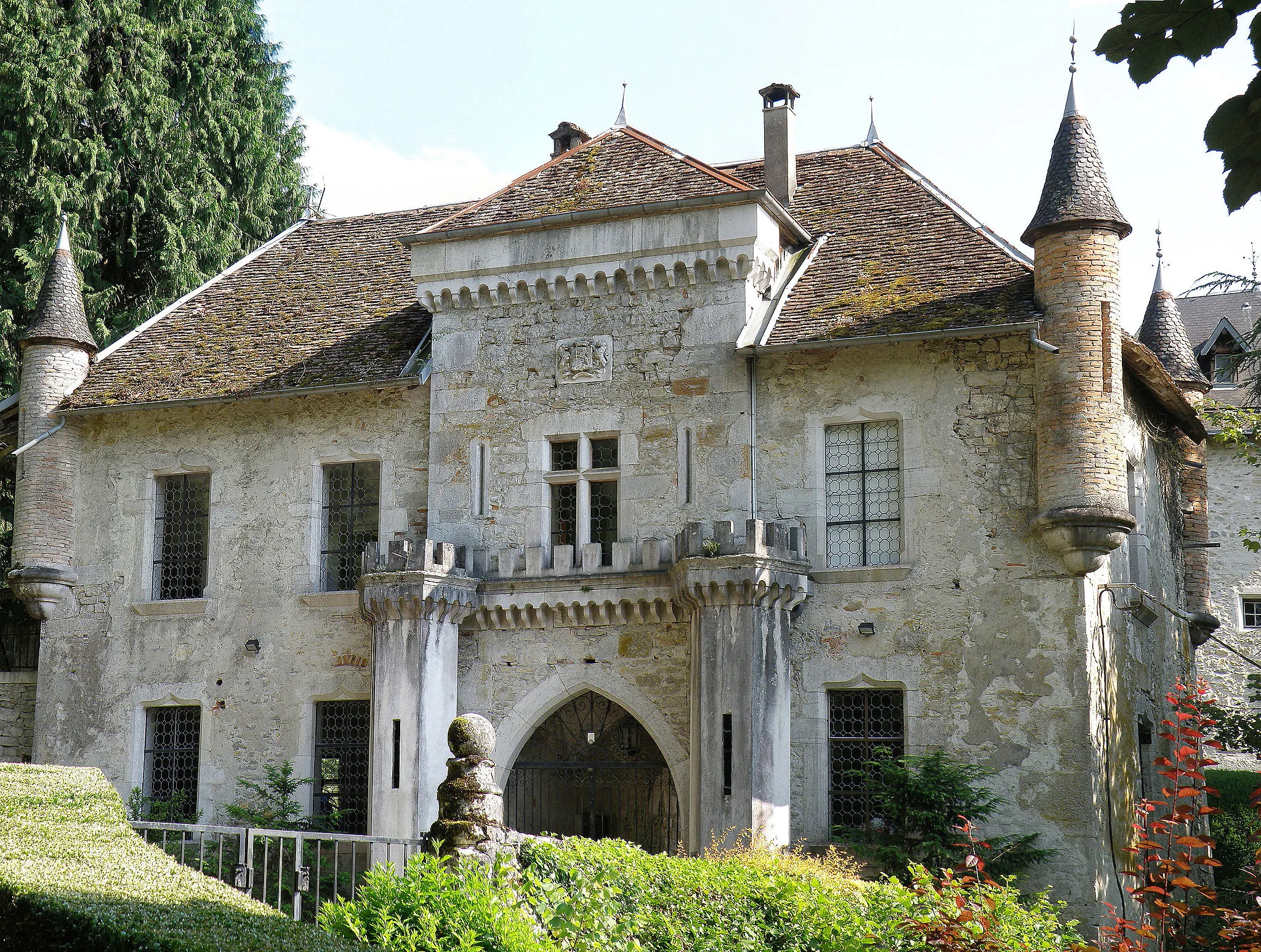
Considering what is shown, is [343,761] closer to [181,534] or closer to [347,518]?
[347,518]

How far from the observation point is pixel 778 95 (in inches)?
752

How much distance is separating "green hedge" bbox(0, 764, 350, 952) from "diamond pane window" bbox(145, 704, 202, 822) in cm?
810

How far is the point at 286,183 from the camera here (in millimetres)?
28297

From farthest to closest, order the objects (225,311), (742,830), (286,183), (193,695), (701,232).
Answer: (286,183) → (225,311) → (193,695) → (701,232) → (742,830)

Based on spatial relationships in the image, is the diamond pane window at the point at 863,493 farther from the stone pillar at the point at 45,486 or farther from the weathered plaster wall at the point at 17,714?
the weathered plaster wall at the point at 17,714

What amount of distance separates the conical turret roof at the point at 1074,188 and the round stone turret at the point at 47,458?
12614 millimetres

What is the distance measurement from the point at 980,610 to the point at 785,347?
140 inches

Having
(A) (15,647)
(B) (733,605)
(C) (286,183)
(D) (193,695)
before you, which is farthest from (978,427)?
(C) (286,183)

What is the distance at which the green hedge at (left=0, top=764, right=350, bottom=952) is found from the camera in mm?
7207

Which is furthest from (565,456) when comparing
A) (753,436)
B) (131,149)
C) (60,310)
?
(131,149)

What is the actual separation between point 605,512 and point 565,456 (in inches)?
33.1

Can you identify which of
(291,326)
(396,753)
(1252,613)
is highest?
(291,326)

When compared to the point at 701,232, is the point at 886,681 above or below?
below

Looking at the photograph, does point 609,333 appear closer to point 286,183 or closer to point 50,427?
point 50,427
